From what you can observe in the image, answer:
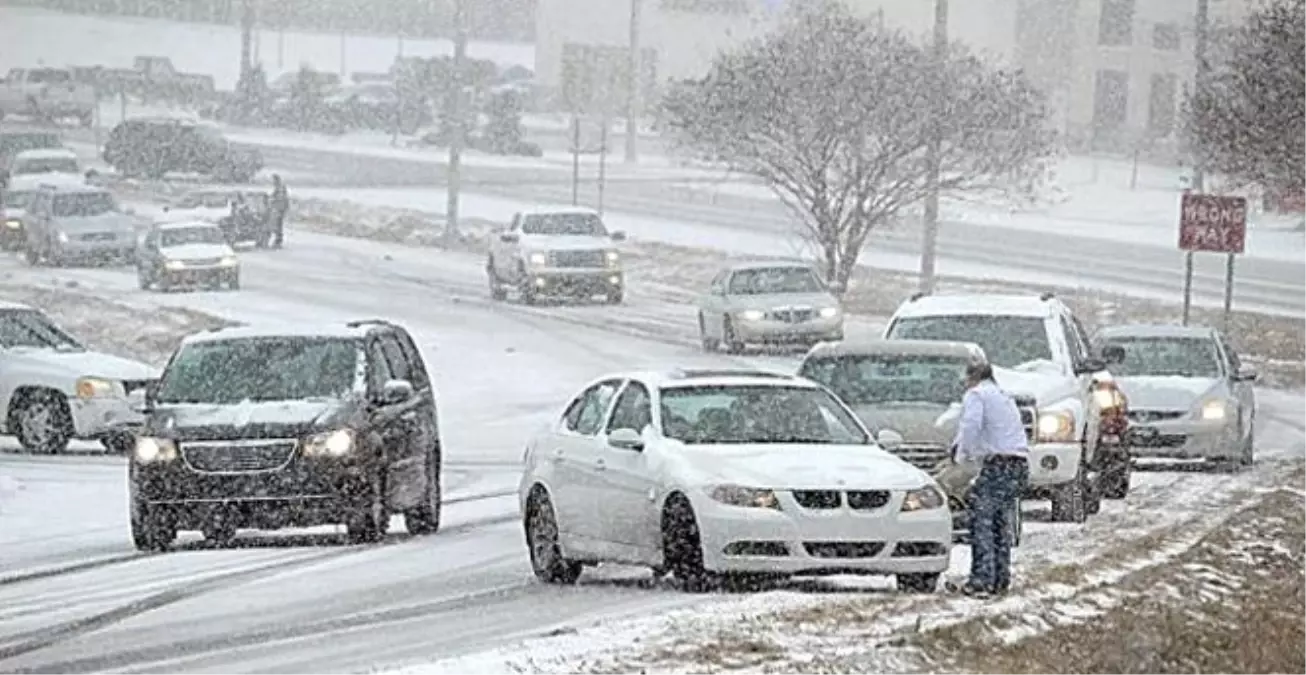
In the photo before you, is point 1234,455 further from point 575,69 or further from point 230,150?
point 230,150

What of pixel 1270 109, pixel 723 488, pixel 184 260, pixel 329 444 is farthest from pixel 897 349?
pixel 184 260

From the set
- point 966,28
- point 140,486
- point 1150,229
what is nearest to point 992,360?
point 140,486

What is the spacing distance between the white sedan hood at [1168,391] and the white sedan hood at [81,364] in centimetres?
1025

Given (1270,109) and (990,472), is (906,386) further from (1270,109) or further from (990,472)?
(1270,109)

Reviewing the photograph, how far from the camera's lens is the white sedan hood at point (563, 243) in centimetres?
5400

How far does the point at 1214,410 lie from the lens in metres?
30.3

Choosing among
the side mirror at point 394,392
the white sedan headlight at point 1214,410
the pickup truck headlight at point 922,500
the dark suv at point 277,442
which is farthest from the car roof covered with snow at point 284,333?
the white sedan headlight at point 1214,410

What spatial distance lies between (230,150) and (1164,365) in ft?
168

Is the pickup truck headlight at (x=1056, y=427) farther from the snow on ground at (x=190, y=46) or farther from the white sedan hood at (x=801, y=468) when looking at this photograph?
the snow on ground at (x=190, y=46)

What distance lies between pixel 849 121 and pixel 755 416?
33.4m

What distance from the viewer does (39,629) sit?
16.2 m

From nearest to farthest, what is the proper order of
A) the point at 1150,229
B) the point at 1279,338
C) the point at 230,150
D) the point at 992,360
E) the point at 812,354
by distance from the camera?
the point at 812,354, the point at 992,360, the point at 1279,338, the point at 1150,229, the point at 230,150

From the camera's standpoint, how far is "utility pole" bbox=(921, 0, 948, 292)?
1957 inches

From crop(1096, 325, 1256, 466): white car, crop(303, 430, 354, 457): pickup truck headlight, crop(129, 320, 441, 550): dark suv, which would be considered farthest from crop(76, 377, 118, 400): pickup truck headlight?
crop(303, 430, 354, 457): pickup truck headlight
